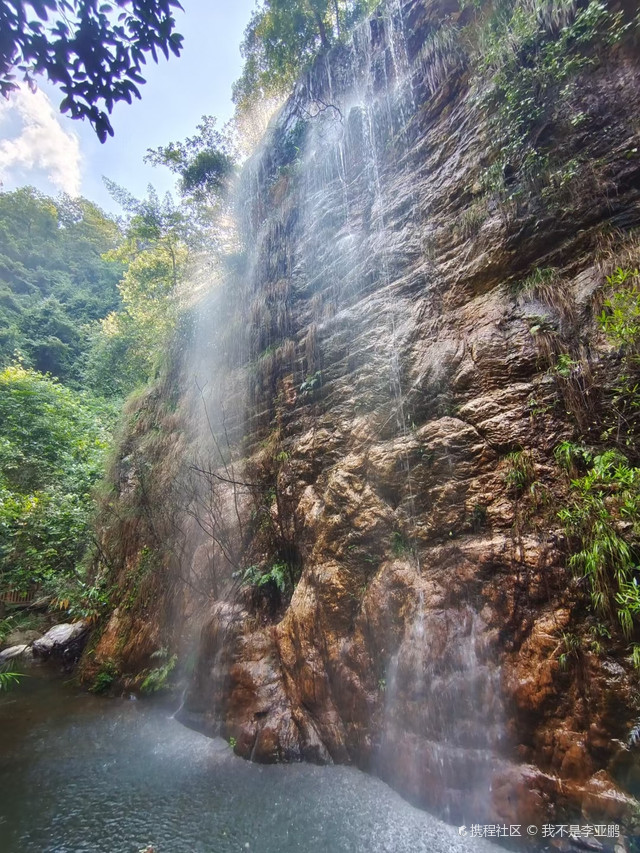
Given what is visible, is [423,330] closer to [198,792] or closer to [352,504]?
[352,504]

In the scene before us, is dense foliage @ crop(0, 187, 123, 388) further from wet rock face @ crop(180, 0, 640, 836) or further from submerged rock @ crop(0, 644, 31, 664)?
wet rock face @ crop(180, 0, 640, 836)

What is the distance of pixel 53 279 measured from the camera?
85.8ft

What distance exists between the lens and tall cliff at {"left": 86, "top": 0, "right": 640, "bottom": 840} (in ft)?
11.2

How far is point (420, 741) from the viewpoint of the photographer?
385 cm

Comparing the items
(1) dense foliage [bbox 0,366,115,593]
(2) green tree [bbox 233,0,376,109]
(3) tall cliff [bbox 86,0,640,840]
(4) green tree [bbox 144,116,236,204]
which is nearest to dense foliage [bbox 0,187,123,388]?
(1) dense foliage [bbox 0,366,115,593]

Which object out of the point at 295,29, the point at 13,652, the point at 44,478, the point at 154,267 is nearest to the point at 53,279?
the point at 154,267

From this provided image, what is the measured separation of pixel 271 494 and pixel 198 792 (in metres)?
3.94

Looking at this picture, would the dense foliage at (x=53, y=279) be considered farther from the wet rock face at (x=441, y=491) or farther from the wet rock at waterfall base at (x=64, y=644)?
the wet rock face at (x=441, y=491)

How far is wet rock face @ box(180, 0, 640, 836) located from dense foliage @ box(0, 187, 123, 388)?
18804mm

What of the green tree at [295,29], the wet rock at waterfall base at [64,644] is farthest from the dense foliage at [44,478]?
the green tree at [295,29]

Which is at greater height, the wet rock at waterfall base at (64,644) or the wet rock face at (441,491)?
the wet rock face at (441,491)

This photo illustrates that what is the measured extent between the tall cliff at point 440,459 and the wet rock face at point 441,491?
0.03 metres

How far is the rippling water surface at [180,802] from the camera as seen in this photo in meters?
3.41

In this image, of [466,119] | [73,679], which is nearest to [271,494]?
[73,679]
